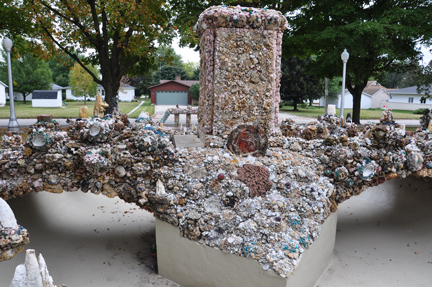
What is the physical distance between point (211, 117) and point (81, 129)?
2.41 m

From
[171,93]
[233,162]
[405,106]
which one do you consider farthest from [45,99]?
[405,106]

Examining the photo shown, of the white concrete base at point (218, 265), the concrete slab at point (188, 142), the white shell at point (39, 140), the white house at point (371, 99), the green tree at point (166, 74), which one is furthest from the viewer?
the green tree at point (166, 74)

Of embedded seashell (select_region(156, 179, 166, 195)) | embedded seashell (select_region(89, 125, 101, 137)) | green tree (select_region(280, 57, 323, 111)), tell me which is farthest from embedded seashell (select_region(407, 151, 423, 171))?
green tree (select_region(280, 57, 323, 111))

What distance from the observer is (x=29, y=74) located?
40.7 metres

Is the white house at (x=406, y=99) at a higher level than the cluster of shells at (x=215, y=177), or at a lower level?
higher

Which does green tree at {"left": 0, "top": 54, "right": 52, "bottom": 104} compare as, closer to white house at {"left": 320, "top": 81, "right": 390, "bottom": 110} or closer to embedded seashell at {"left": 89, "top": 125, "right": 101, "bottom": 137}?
white house at {"left": 320, "top": 81, "right": 390, "bottom": 110}

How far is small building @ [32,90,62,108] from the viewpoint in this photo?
36.8m

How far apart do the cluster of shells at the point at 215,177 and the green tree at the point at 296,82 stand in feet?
87.1

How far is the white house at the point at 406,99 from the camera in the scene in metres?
40.7

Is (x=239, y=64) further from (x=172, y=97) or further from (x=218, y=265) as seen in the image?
(x=172, y=97)

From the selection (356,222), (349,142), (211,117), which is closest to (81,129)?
(211,117)

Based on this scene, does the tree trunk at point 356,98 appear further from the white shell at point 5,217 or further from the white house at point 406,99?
the white house at point 406,99

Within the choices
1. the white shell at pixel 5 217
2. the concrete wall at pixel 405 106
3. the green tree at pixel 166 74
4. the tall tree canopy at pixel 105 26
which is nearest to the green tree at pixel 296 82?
the concrete wall at pixel 405 106

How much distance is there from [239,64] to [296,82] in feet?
88.9
